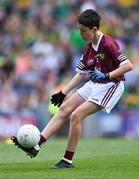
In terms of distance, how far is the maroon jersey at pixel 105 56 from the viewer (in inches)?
461

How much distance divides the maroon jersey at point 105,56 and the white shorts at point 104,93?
0.11 meters

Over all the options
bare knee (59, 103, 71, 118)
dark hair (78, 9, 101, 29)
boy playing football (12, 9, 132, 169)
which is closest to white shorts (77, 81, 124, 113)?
boy playing football (12, 9, 132, 169)

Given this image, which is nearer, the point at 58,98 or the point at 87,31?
the point at 87,31

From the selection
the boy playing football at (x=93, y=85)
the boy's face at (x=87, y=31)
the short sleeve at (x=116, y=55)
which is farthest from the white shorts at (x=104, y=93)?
the boy's face at (x=87, y=31)

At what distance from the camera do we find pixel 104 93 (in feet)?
38.9

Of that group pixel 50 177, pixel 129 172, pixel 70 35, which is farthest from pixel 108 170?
pixel 70 35

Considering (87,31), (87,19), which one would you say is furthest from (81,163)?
(87,19)

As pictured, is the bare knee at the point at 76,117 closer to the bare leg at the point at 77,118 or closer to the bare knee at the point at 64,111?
the bare leg at the point at 77,118

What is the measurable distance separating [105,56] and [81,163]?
1893 millimetres

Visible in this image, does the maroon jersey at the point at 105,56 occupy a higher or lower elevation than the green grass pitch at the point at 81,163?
higher

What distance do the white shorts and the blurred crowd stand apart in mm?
9790

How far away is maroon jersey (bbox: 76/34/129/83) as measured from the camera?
461 inches

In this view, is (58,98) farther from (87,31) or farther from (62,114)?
(87,31)

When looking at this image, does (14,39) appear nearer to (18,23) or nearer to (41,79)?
(18,23)
